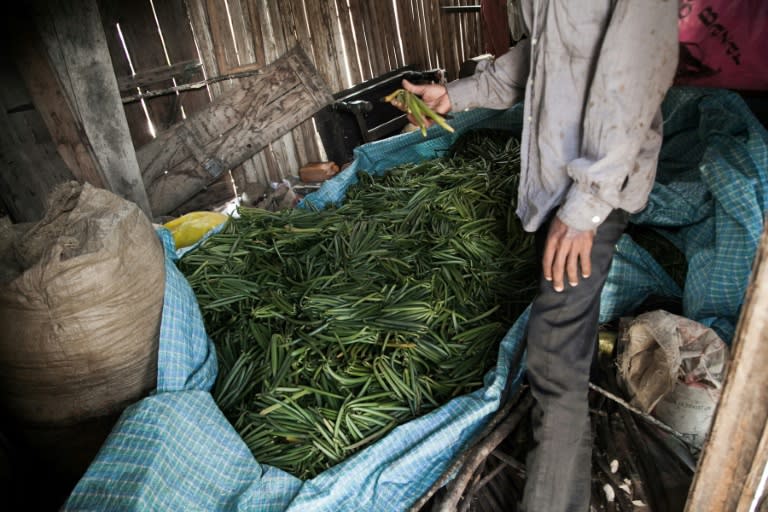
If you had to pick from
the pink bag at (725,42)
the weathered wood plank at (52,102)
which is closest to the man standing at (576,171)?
the pink bag at (725,42)

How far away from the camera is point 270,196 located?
446 centimetres

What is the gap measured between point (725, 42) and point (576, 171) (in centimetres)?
151

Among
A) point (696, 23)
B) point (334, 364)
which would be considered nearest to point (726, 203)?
point (696, 23)

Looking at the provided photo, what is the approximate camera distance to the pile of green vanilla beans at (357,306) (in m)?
1.84

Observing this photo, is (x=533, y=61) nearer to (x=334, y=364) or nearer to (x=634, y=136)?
(x=634, y=136)

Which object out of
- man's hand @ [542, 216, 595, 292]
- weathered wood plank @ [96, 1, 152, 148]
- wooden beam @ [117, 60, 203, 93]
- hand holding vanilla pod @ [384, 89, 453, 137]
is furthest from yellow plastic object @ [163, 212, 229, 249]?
man's hand @ [542, 216, 595, 292]

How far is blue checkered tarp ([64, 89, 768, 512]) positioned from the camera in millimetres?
1441

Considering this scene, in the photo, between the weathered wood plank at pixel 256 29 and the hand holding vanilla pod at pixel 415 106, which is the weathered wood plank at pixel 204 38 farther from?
the hand holding vanilla pod at pixel 415 106

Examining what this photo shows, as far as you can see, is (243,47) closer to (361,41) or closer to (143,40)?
(143,40)

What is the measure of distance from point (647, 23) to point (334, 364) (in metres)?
1.56

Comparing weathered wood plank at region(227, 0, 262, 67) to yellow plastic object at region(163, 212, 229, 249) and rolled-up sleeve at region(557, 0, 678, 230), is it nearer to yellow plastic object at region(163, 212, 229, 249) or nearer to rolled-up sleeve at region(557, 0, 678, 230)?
yellow plastic object at region(163, 212, 229, 249)

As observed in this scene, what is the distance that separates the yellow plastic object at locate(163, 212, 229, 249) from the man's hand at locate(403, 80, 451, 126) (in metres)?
1.65

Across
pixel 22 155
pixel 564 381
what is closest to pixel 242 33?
pixel 22 155

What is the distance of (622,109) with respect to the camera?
1270 mm
